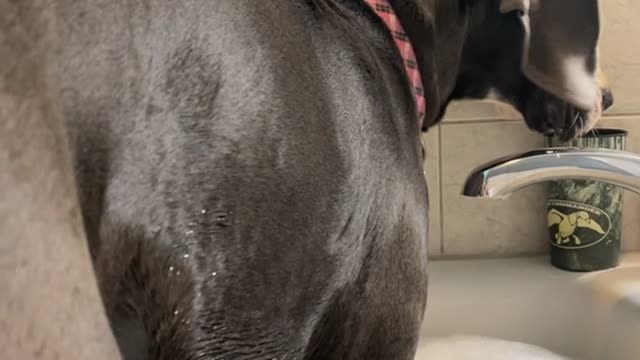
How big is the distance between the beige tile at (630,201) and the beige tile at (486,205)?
0.36 ft

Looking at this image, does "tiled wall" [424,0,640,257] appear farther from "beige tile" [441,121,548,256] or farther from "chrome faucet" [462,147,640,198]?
"chrome faucet" [462,147,640,198]

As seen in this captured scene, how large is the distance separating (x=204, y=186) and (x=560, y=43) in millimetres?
559

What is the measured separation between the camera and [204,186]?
0.56 metres

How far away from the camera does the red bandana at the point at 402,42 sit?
2.69 feet

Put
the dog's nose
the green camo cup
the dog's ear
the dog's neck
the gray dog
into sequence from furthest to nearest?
1. the green camo cup
2. the dog's nose
3. the dog's ear
4. the dog's neck
5. the gray dog

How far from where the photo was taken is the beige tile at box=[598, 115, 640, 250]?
137cm

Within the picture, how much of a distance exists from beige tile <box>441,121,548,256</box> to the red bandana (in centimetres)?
48

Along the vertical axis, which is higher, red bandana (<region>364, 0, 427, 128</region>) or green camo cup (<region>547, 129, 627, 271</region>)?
red bandana (<region>364, 0, 427, 128</region>)

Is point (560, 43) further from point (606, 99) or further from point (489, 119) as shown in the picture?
point (489, 119)

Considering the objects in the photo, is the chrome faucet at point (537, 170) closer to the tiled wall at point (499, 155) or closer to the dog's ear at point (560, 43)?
the dog's ear at point (560, 43)

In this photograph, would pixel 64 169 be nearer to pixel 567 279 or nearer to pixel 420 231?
pixel 420 231

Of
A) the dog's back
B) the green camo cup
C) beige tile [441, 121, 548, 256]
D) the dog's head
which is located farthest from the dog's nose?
the dog's back

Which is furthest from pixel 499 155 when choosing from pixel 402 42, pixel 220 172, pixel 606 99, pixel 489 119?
pixel 220 172

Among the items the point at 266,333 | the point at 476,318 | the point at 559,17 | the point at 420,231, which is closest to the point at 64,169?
the point at 266,333
